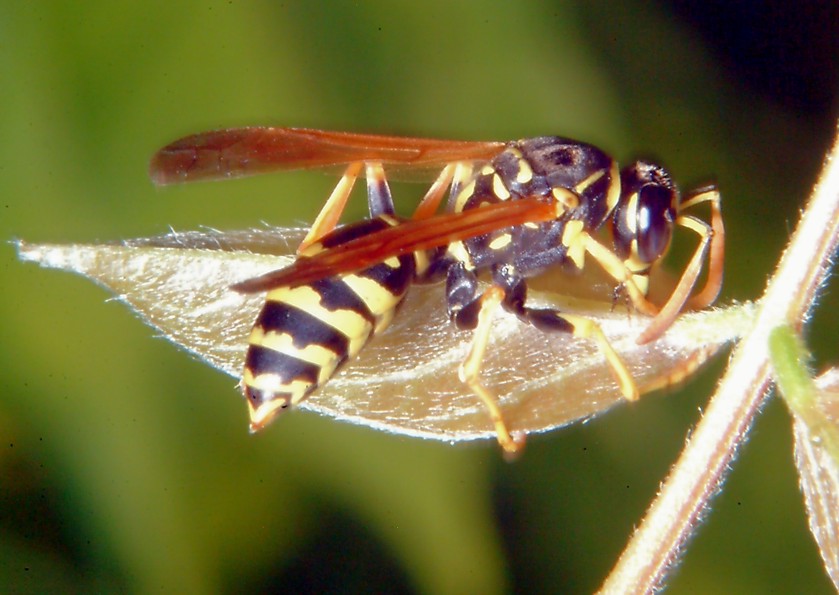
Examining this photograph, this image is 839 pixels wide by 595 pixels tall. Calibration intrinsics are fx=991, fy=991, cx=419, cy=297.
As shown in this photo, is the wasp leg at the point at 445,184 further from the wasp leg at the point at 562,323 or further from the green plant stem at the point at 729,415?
the green plant stem at the point at 729,415

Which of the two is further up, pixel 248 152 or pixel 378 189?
pixel 248 152

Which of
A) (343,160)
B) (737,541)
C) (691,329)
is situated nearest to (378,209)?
(343,160)

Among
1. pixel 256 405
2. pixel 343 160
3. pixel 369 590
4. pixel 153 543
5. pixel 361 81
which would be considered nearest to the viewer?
pixel 256 405

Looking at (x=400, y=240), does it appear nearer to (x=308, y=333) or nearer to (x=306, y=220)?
(x=308, y=333)

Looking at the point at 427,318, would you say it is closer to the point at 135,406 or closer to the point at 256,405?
the point at 256,405

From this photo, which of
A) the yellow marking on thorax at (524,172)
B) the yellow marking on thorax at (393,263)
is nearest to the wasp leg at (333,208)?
the yellow marking on thorax at (393,263)

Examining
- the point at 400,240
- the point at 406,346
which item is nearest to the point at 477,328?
the point at 406,346
